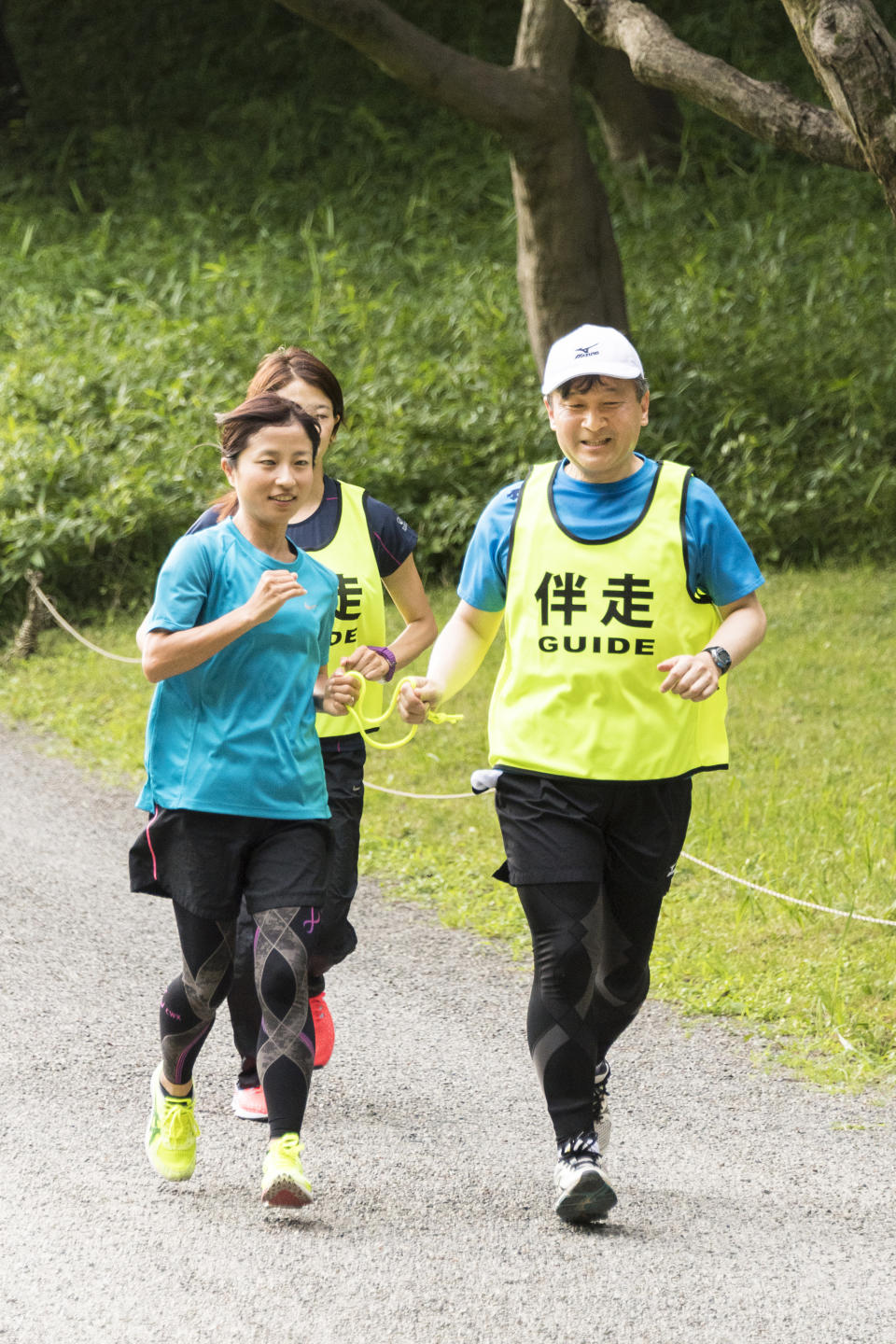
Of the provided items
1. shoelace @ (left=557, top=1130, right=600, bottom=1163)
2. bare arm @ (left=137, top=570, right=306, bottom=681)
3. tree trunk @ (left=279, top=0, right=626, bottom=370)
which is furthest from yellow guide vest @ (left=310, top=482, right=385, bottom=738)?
tree trunk @ (left=279, top=0, right=626, bottom=370)

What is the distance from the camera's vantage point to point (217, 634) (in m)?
3.45

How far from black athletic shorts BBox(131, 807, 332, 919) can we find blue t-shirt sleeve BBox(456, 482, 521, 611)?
703 millimetres

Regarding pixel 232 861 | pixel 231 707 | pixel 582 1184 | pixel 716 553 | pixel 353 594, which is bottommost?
pixel 582 1184

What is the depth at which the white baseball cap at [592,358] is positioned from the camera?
3.65 metres

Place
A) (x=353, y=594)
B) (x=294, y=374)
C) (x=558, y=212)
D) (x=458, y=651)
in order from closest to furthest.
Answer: (x=458, y=651) < (x=294, y=374) < (x=353, y=594) < (x=558, y=212)

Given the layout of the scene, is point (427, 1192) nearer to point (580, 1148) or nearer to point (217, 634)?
point (580, 1148)

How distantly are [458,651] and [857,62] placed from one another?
10.3ft

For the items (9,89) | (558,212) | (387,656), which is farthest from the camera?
(9,89)

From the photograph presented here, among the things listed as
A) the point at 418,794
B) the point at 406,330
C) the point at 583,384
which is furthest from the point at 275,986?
the point at 406,330

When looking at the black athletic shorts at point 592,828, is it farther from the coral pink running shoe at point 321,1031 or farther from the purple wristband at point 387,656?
the coral pink running shoe at point 321,1031

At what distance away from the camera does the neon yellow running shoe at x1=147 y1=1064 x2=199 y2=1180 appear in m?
3.70

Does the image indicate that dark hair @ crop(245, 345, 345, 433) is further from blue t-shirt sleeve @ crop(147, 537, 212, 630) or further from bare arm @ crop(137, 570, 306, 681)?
bare arm @ crop(137, 570, 306, 681)

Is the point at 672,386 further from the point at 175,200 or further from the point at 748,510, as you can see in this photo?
the point at 175,200

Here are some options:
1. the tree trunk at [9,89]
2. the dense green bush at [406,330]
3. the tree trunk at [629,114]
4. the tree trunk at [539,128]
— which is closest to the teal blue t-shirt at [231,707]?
the tree trunk at [539,128]
